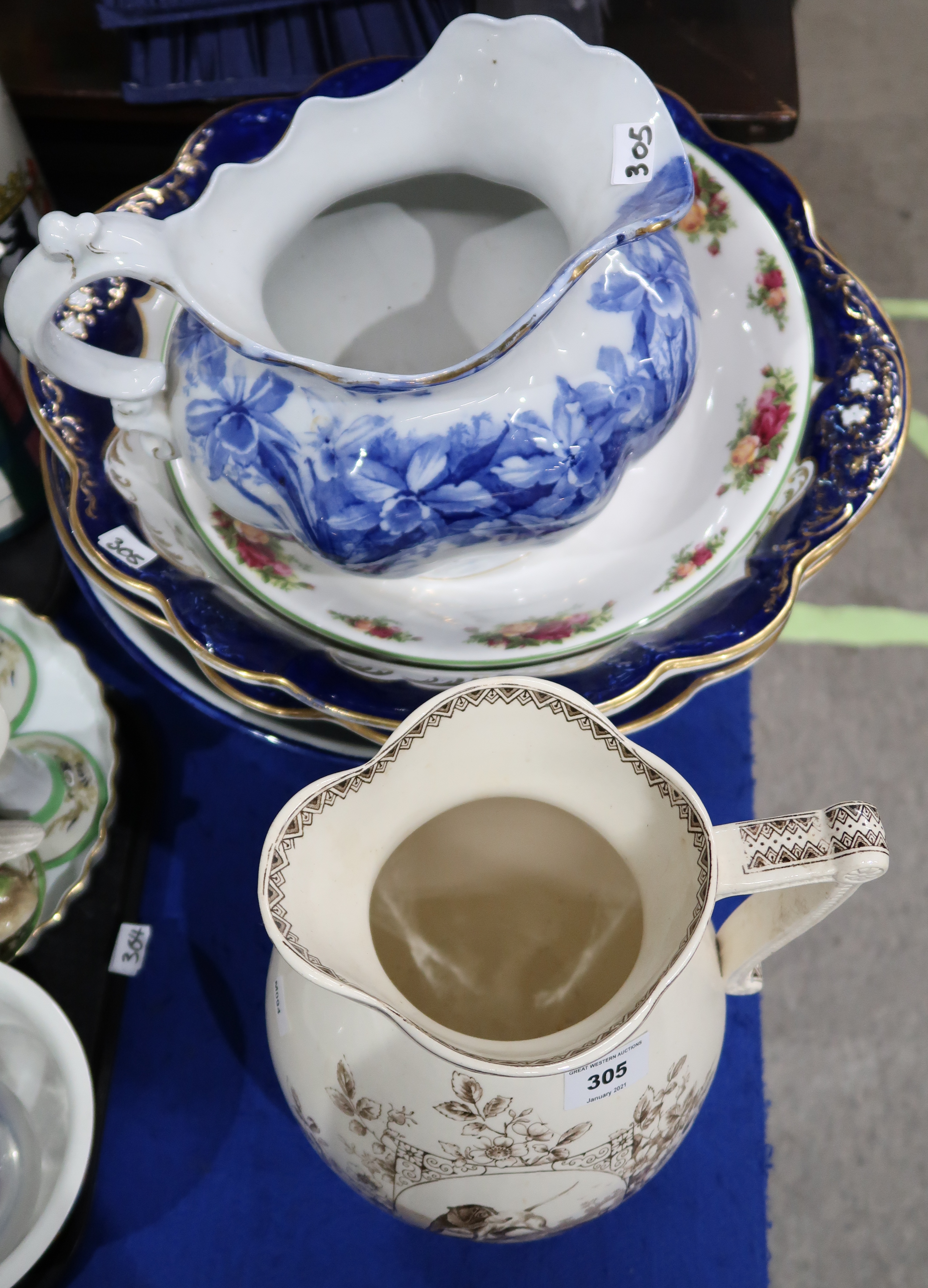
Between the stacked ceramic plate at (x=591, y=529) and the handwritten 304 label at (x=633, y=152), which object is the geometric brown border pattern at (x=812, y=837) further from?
the handwritten 304 label at (x=633, y=152)

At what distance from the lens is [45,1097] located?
0.52 meters

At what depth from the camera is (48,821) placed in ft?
1.95

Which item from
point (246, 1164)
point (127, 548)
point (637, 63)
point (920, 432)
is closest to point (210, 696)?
point (127, 548)

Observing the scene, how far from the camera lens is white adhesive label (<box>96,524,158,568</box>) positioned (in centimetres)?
48

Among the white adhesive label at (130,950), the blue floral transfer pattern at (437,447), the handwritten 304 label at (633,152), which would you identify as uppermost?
the handwritten 304 label at (633,152)

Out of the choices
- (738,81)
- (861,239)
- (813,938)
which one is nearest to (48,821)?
(813,938)

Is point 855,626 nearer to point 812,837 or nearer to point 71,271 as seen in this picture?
point 812,837

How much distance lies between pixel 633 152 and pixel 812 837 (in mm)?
279

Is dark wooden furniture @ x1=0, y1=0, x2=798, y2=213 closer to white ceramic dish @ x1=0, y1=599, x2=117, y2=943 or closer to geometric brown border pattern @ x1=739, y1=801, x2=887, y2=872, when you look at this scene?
white ceramic dish @ x1=0, y1=599, x2=117, y2=943

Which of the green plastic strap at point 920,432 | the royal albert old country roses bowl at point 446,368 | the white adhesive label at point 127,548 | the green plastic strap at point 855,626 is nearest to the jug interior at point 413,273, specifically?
the royal albert old country roses bowl at point 446,368

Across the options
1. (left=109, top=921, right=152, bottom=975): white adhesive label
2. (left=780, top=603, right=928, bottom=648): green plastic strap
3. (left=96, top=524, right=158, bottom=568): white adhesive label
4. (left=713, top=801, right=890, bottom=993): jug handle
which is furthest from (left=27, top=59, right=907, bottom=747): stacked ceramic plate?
(left=780, top=603, right=928, bottom=648): green plastic strap

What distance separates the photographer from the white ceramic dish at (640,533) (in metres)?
0.50

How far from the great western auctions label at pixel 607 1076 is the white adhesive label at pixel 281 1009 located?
0.13 metres

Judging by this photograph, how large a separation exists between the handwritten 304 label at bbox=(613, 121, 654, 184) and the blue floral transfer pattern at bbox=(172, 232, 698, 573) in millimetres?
39
